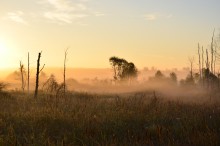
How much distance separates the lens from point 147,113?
41.8 feet

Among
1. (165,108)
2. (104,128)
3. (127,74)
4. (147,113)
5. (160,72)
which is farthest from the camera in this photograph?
(160,72)

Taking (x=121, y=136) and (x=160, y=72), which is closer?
(x=121, y=136)

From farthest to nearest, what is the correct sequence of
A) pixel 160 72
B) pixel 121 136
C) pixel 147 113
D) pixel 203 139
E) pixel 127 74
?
pixel 160 72
pixel 127 74
pixel 147 113
pixel 121 136
pixel 203 139

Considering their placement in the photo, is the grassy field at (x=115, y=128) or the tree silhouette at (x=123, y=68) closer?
the grassy field at (x=115, y=128)

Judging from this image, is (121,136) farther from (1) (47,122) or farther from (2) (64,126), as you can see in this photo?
(1) (47,122)

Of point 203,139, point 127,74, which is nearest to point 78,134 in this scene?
point 203,139

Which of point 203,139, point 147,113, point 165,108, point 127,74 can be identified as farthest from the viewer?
point 127,74

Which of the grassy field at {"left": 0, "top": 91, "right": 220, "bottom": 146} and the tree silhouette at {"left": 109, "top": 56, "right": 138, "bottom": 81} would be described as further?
the tree silhouette at {"left": 109, "top": 56, "right": 138, "bottom": 81}

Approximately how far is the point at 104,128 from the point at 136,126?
1.16 m

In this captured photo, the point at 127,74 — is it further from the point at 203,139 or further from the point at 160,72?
the point at 203,139

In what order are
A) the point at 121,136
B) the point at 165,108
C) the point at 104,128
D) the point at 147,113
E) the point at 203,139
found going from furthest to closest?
the point at 165,108 < the point at 147,113 < the point at 104,128 < the point at 121,136 < the point at 203,139

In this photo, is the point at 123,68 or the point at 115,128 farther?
the point at 123,68

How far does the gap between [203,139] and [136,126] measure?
10.2 feet

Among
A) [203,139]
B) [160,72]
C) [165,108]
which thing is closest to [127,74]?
[160,72]
